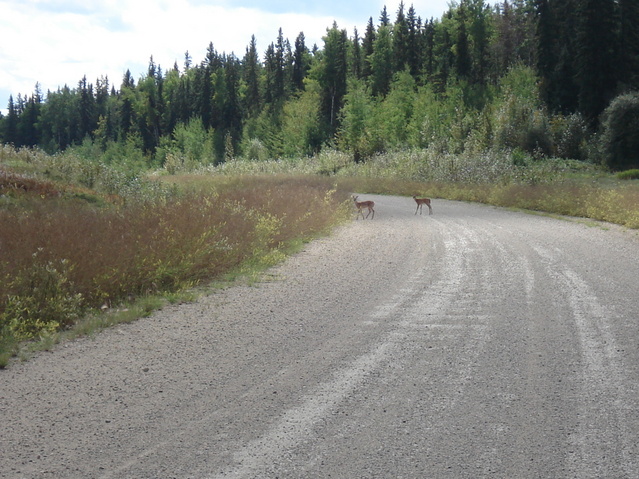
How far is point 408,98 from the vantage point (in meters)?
81.1

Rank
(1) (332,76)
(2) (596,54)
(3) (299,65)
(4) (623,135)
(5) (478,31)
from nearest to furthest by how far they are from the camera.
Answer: (4) (623,135)
(2) (596,54)
(5) (478,31)
(1) (332,76)
(3) (299,65)

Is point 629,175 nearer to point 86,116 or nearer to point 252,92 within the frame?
point 252,92

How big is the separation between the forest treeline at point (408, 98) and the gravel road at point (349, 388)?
64.9ft

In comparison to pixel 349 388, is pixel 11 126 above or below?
above

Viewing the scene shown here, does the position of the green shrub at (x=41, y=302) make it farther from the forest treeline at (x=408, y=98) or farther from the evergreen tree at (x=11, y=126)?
the evergreen tree at (x=11, y=126)

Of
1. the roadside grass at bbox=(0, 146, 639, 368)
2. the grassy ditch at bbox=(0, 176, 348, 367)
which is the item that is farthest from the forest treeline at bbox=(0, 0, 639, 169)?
the grassy ditch at bbox=(0, 176, 348, 367)

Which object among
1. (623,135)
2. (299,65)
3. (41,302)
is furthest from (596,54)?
(299,65)

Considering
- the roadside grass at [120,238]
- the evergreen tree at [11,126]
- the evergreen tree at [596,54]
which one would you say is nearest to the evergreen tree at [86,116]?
the evergreen tree at [11,126]

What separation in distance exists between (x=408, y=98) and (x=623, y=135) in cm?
4423

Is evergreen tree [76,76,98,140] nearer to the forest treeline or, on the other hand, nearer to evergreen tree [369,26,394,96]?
the forest treeline

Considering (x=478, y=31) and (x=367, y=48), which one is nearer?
(x=478, y=31)

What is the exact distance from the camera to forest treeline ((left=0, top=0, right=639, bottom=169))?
48438 millimetres

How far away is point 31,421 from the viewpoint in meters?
4.24

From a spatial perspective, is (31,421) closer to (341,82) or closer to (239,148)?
(341,82)
